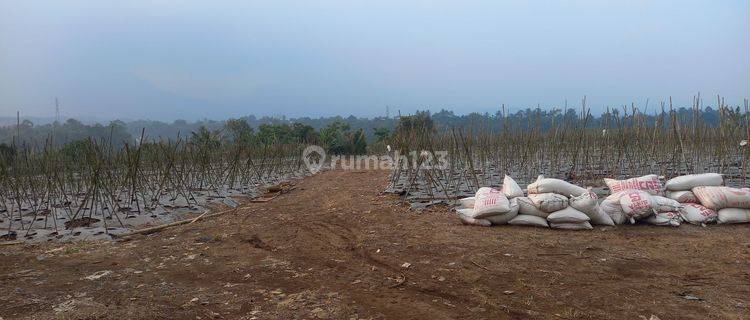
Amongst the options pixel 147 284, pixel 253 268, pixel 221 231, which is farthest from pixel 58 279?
pixel 221 231

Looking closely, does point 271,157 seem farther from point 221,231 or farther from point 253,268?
point 253,268

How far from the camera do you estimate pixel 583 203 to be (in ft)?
12.2

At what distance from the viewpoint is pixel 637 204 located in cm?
373

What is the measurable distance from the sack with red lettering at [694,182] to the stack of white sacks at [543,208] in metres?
0.85

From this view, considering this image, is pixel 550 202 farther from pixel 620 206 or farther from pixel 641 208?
pixel 641 208

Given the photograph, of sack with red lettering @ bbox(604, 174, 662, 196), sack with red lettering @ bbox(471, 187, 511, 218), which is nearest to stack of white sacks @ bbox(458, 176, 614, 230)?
sack with red lettering @ bbox(471, 187, 511, 218)

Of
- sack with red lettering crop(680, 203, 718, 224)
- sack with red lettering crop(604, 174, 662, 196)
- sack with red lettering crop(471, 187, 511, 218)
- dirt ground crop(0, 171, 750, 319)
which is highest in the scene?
sack with red lettering crop(604, 174, 662, 196)

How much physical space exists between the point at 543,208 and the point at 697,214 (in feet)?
4.29

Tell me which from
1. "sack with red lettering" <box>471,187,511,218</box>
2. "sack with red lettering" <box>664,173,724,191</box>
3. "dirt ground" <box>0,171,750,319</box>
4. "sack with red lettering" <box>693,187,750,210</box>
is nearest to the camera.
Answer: "dirt ground" <box>0,171,750,319</box>

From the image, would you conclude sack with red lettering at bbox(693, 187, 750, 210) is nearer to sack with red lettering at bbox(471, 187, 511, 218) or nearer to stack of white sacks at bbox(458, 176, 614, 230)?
stack of white sacks at bbox(458, 176, 614, 230)

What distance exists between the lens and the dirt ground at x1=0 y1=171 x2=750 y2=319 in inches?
85.0

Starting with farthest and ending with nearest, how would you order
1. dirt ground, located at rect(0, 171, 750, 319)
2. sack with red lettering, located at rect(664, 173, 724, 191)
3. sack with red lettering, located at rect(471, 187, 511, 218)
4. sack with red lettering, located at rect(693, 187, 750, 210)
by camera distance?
1. sack with red lettering, located at rect(664, 173, 724, 191)
2. sack with red lettering, located at rect(471, 187, 511, 218)
3. sack with red lettering, located at rect(693, 187, 750, 210)
4. dirt ground, located at rect(0, 171, 750, 319)

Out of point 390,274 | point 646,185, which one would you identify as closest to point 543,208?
point 646,185

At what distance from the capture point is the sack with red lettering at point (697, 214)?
3752 mm
